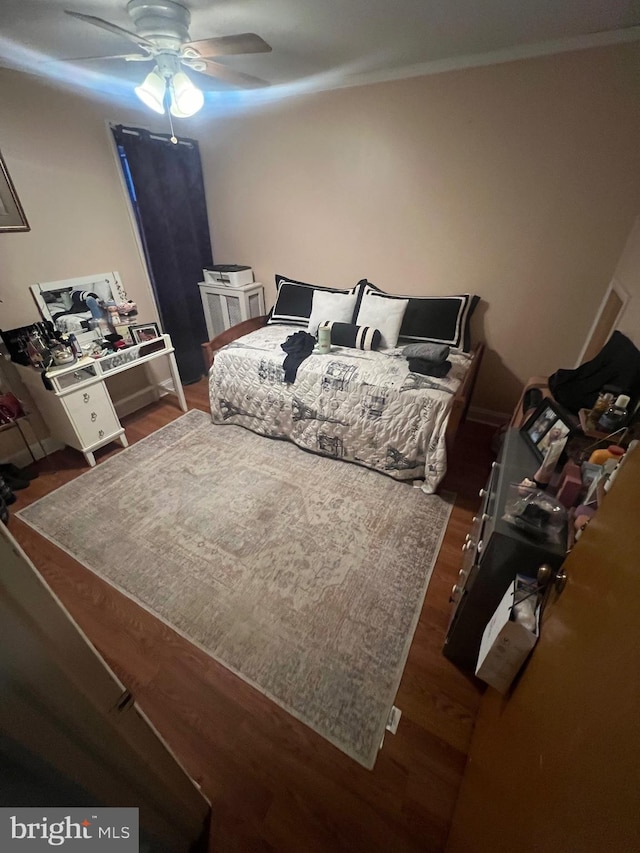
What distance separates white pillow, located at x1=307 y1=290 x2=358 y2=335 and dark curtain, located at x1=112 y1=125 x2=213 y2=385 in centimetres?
138

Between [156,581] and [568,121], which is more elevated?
[568,121]

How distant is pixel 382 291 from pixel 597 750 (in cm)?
294

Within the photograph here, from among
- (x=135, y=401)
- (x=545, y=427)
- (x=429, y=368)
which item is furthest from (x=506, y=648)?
(x=135, y=401)

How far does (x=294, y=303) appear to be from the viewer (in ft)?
10.2

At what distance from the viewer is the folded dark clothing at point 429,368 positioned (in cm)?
220

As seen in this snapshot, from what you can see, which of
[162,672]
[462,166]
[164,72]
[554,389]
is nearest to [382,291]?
[462,166]

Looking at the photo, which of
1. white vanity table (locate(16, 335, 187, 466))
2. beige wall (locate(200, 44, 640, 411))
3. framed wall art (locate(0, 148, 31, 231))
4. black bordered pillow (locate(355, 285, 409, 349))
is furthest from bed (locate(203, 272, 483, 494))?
framed wall art (locate(0, 148, 31, 231))

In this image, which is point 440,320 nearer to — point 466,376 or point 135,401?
point 466,376

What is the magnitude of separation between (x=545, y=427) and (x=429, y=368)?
0.90 metres

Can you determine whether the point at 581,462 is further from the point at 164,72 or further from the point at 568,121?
the point at 164,72

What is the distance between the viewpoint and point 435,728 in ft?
3.89

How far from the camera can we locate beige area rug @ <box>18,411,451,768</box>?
1.32 m

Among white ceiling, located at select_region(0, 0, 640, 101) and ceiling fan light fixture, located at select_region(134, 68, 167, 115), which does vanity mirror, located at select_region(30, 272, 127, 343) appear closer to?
white ceiling, located at select_region(0, 0, 640, 101)

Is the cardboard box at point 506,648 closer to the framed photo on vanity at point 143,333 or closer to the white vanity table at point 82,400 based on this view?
the white vanity table at point 82,400
